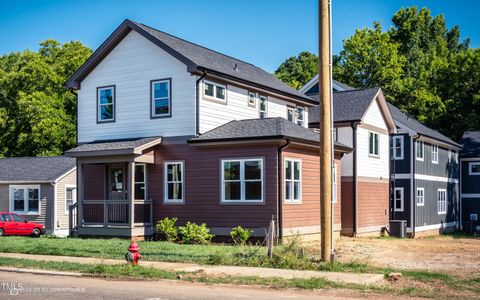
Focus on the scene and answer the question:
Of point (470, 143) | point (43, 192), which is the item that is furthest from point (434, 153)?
point (43, 192)

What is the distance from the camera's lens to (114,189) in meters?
28.0

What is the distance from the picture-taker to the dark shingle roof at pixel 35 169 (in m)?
36.8

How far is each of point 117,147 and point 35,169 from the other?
14592 millimetres

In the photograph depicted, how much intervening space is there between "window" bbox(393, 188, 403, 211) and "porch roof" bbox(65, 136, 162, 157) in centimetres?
1800

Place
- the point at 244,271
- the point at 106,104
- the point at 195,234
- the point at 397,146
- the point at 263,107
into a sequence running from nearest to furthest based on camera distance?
the point at 244,271 < the point at 195,234 < the point at 106,104 < the point at 263,107 < the point at 397,146

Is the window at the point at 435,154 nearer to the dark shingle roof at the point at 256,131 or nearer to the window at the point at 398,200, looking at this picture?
the window at the point at 398,200

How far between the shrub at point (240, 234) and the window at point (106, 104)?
320 inches

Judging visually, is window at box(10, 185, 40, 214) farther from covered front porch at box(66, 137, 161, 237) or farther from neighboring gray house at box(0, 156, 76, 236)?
covered front porch at box(66, 137, 161, 237)

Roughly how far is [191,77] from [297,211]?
6992 millimetres

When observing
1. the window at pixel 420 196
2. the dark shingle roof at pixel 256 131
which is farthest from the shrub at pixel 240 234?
the window at pixel 420 196

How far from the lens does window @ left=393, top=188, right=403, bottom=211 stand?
3812cm

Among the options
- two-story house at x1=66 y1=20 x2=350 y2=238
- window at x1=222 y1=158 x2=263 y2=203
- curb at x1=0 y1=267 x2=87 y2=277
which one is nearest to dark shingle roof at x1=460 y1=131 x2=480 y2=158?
two-story house at x1=66 y1=20 x2=350 y2=238

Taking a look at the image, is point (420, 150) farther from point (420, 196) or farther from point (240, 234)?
point (240, 234)

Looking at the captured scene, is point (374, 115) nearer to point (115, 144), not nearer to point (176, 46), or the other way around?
point (176, 46)
